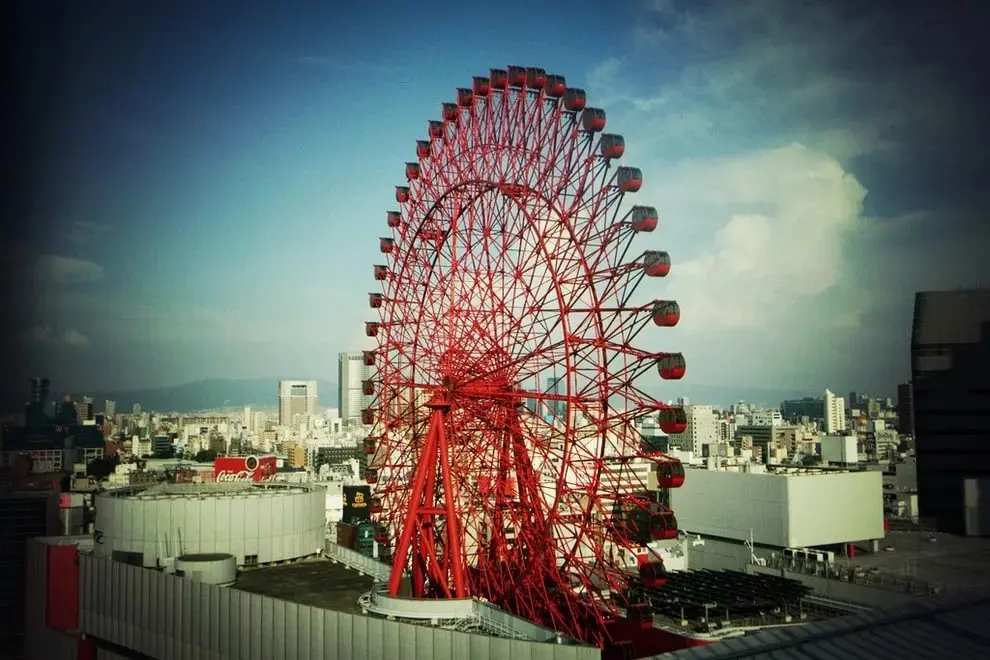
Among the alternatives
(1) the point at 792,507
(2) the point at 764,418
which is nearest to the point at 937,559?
(1) the point at 792,507

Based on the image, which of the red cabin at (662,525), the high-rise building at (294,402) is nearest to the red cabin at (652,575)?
the red cabin at (662,525)

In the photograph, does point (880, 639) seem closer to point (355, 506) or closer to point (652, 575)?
point (652, 575)

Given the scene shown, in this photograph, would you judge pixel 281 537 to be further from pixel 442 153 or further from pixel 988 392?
pixel 988 392

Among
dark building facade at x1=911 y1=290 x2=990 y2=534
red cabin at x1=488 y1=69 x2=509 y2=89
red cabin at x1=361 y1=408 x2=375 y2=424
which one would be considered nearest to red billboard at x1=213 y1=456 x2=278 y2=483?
red cabin at x1=361 y1=408 x2=375 y2=424

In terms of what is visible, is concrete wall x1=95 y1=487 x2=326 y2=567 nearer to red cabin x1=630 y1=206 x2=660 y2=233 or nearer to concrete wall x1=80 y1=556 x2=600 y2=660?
concrete wall x1=80 y1=556 x2=600 y2=660

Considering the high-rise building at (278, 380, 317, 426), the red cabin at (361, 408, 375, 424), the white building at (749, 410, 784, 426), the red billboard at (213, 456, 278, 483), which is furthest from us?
the high-rise building at (278, 380, 317, 426)

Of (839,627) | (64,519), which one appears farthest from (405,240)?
(64,519)
